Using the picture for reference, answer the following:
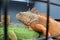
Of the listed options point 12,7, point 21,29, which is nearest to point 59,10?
point 12,7

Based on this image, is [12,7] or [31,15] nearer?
[31,15]

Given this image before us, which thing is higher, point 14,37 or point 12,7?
point 12,7

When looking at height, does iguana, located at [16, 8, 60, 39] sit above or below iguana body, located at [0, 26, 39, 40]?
above

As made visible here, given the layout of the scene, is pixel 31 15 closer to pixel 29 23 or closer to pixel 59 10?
pixel 29 23

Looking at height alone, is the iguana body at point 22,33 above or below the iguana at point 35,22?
below

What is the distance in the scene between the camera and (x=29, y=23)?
2.12ft

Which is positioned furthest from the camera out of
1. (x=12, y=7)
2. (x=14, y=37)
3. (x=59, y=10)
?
(x=59, y=10)

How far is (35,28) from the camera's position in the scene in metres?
0.63

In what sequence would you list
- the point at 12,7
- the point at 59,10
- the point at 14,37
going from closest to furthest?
the point at 14,37 → the point at 12,7 → the point at 59,10

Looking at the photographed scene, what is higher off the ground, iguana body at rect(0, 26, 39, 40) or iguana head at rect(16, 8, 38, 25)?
iguana head at rect(16, 8, 38, 25)

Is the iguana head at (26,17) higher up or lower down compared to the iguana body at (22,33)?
higher up

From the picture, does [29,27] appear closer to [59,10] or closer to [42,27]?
[42,27]

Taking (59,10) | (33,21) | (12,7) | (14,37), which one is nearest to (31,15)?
(33,21)

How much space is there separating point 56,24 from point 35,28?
10 centimetres
